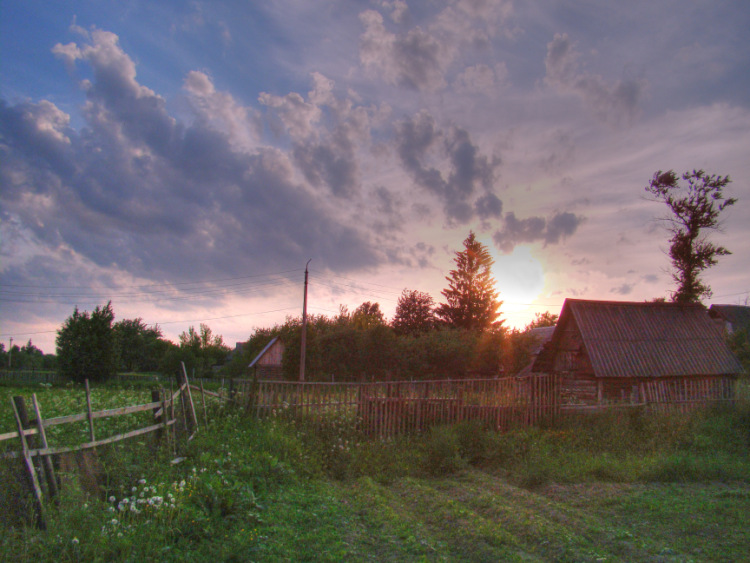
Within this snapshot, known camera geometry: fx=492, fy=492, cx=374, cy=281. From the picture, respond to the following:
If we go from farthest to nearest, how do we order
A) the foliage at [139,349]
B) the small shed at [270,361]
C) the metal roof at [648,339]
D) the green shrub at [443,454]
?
1. the foliage at [139,349]
2. the small shed at [270,361]
3. the metal roof at [648,339]
4. the green shrub at [443,454]

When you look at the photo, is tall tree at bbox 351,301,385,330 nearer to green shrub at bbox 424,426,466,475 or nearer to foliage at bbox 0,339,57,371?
green shrub at bbox 424,426,466,475

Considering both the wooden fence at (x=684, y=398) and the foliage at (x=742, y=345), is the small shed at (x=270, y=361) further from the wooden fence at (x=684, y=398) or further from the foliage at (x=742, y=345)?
the foliage at (x=742, y=345)

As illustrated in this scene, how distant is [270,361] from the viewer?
47125 mm

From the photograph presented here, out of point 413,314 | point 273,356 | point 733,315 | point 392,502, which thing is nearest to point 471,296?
point 413,314

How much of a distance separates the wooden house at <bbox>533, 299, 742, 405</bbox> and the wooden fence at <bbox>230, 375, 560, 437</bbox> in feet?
19.3

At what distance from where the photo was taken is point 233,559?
16.1 ft

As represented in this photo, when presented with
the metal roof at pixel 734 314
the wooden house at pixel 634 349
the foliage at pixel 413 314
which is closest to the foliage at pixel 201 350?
the foliage at pixel 413 314

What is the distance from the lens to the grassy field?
4961mm

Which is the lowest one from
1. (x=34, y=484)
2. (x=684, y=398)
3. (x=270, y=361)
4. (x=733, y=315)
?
(x=34, y=484)

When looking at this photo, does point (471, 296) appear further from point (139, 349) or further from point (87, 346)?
point (139, 349)

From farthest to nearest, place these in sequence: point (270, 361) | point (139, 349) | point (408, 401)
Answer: point (139, 349) < point (270, 361) < point (408, 401)

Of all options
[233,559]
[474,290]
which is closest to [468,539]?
[233,559]

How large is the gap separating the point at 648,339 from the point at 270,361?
3411 cm

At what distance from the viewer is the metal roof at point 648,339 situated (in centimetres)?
2028
